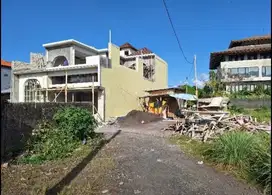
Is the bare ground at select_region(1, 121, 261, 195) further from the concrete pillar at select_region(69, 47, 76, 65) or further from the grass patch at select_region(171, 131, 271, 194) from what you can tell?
the concrete pillar at select_region(69, 47, 76, 65)

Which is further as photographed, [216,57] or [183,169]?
[216,57]

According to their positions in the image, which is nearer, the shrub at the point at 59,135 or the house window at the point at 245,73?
the house window at the point at 245,73

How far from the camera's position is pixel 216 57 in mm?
9539

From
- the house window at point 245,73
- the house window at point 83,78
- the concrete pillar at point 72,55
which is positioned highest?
the concrete pillar at point 72,55

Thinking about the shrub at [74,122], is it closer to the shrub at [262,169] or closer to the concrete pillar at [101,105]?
the shrub at [262,169]

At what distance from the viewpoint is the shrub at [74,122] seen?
9195 millimetres

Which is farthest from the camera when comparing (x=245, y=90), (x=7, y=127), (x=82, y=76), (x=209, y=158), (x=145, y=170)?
(x=82, y=76)

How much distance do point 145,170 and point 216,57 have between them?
5749 millimetres

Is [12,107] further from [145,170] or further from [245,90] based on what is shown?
[245,90]

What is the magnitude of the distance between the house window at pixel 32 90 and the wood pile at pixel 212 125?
1588 cm

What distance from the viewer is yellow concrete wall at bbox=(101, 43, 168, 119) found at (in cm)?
2002

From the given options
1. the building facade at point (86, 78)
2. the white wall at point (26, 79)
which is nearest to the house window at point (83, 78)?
the building facade at point (86, 78)

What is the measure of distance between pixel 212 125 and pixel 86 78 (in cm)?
1327

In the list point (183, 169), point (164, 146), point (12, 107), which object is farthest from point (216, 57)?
point (12, 107)
